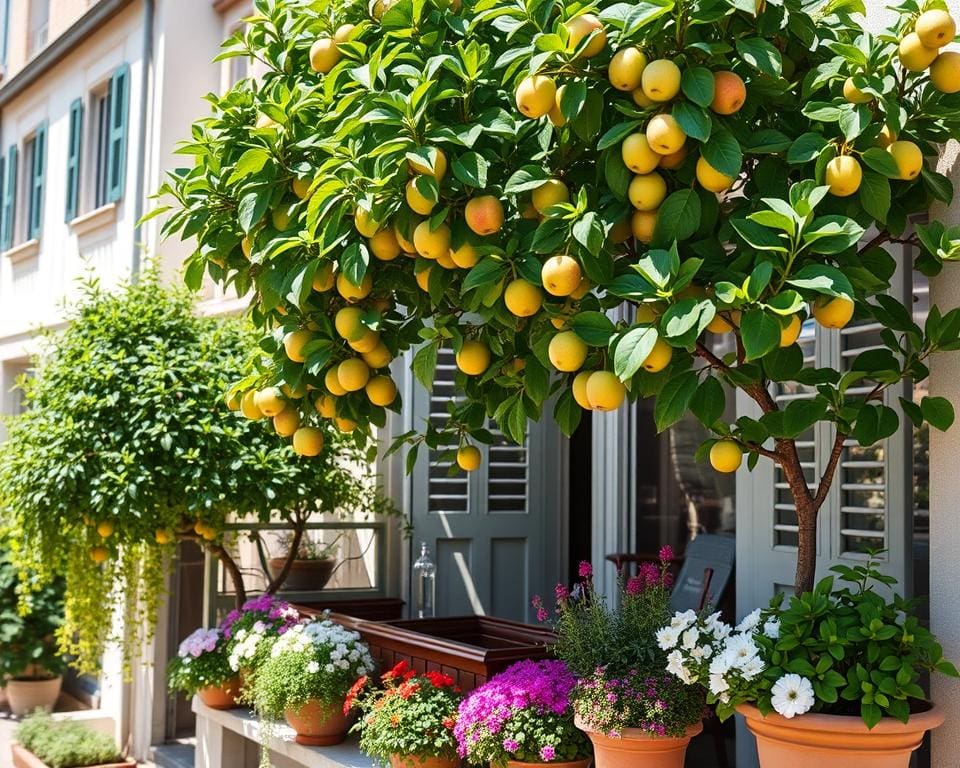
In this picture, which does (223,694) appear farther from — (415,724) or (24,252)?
(24,252)

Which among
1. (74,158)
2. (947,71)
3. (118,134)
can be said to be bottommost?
(947,71)

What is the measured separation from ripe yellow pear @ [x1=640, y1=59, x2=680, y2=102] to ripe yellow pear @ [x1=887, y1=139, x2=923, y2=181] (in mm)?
608

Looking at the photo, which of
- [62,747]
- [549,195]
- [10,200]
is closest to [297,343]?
[549,195]

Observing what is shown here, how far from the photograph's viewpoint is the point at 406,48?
3328mm

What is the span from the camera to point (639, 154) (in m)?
2.68

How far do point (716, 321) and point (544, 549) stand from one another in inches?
192

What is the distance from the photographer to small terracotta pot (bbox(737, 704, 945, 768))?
283 cm

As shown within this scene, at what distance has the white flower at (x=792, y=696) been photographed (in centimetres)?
286

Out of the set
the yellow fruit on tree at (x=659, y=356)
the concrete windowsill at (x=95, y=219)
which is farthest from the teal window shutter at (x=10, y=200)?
the yellow fruit on tree at (x=659, y=356)

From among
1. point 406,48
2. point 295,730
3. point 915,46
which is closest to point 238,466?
point 295,730

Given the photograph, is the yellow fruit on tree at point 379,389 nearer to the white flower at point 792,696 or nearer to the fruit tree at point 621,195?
the fruit tree at point 621,195

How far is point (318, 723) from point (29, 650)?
5.52 meters

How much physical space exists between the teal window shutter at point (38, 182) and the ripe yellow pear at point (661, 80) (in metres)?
10.8

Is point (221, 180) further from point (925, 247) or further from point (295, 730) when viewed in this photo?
point (295, 730)
